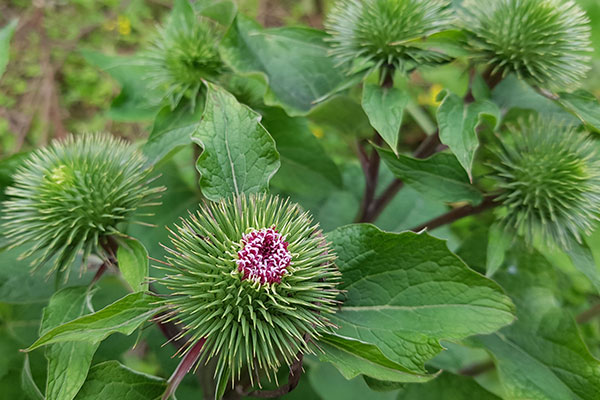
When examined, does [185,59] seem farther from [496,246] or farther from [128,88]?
[496,246]

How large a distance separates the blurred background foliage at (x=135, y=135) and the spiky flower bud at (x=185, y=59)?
9.5 inches

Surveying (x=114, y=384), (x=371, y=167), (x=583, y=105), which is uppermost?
(x=583, y=105)

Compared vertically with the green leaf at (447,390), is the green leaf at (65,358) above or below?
above

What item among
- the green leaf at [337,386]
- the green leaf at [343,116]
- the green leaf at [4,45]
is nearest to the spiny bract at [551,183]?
the green leaf at [343,116]

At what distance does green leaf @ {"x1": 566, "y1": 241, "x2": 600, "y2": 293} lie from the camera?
1312 millimetres

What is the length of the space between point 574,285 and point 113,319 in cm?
245

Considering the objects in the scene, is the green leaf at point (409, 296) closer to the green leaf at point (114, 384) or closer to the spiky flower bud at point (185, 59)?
the green leaf at point (114, 384)

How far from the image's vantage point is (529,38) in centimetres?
138

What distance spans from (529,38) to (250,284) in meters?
1.00

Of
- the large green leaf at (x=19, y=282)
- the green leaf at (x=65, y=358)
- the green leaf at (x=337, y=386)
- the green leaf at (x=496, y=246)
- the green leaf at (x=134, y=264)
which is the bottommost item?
the green leaf at (x=337, y=386)

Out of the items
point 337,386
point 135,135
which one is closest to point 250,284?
point 337,386

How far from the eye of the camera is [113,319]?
1049 millimetres

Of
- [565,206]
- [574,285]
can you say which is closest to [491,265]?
[565,206]

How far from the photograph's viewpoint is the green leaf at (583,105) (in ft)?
4.30
